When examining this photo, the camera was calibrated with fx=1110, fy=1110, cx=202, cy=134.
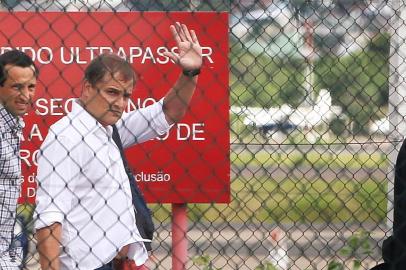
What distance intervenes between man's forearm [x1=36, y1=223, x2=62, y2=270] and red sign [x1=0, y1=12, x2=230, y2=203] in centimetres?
136

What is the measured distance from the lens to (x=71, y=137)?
4.04 m

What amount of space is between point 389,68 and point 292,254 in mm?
2415

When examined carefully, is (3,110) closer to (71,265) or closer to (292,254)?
(71,265)

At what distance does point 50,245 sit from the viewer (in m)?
3.95

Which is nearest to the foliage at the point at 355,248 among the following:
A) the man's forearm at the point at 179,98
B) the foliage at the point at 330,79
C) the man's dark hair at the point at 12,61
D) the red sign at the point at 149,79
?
the red sign at the point at 149,79

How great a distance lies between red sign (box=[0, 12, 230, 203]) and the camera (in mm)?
5270

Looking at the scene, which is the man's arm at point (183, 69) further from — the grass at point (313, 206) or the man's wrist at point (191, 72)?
the grass at point (313, 206)

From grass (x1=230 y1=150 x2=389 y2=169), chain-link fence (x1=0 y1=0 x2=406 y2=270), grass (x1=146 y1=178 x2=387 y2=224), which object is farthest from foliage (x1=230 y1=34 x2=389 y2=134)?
grass (x1=146 y1=178 x2=387 y2=224)

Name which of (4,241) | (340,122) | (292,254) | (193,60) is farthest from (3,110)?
(292,254)

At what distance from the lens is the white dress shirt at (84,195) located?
3980 mm

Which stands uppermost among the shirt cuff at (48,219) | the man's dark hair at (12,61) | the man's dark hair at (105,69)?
the man's dark hair at (12,61)

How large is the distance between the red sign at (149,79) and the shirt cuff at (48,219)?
1.35 meters

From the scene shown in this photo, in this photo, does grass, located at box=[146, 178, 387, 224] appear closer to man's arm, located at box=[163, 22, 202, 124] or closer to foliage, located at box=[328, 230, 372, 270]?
foliage, located at box=[328, 230, 372, 270]

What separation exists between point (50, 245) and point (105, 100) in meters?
0.58
